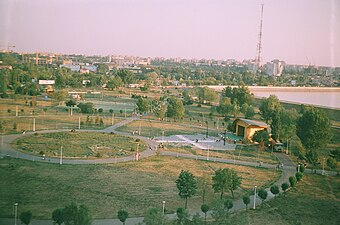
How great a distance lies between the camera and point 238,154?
384 inches

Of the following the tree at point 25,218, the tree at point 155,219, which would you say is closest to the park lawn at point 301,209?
the tree at point 155,219

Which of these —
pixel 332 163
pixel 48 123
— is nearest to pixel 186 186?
pixel 332 163

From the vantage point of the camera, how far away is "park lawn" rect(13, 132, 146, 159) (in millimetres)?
8719

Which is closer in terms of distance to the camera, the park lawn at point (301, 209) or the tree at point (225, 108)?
the park lawn at point (301, 209)

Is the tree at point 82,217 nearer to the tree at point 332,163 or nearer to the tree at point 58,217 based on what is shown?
the tree at point 58,217

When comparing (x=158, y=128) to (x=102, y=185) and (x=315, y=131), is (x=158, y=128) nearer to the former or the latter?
(x=315, y=131)

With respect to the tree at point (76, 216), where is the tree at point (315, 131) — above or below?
above

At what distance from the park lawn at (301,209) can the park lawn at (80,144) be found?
4.09 m

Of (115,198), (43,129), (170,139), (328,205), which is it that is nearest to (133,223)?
(115,198)

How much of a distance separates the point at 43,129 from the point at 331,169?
8102 mm

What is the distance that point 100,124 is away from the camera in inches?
504

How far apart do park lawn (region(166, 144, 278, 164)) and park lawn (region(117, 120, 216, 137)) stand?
1884 millimetres

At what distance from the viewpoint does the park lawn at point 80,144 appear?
8.72 m

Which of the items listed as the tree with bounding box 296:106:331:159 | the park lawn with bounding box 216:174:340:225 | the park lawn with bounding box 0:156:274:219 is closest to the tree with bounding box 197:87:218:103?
the tree with bounding box 296:106:331:159
